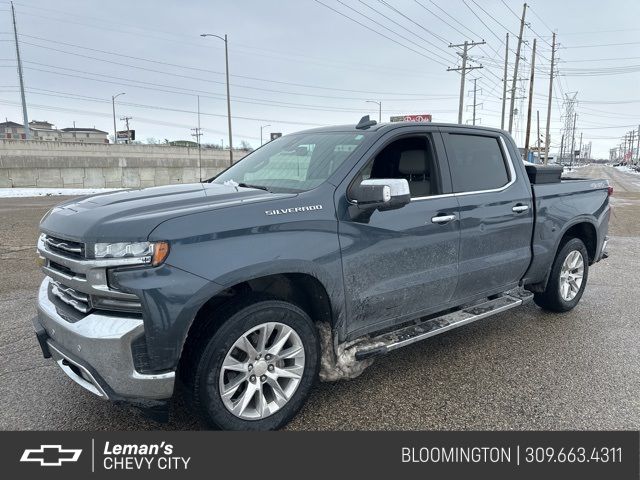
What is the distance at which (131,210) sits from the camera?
267cm

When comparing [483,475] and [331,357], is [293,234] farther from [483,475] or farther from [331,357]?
[483,475]

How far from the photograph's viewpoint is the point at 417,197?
3562mm

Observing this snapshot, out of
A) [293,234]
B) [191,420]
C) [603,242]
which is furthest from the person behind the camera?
[603,242]

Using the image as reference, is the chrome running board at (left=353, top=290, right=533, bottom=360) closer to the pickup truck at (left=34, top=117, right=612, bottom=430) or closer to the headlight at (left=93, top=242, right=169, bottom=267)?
the pickup truck at (left=34, top=117, right=612, bottom=430)

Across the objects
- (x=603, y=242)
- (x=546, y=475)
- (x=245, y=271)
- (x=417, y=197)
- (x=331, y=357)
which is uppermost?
(x=417, y=197)

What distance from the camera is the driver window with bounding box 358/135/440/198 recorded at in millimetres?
3688

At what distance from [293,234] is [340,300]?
0.56m

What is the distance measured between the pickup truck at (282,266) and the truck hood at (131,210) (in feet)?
0.04

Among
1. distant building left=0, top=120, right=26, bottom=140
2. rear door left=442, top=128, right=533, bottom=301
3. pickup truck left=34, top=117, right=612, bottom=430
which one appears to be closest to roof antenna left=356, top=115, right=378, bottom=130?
pickup truck left=34, top=117, right=612, bottom=430

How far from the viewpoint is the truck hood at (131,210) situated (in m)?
2.45

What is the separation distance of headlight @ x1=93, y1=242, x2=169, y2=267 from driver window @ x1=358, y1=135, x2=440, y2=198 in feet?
5.91

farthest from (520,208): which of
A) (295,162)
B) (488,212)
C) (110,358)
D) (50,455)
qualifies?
(50,455)

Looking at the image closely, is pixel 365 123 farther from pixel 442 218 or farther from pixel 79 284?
pixel 79 284

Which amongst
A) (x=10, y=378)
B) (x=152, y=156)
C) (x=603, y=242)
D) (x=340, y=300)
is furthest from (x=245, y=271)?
(x=152, y=156)
